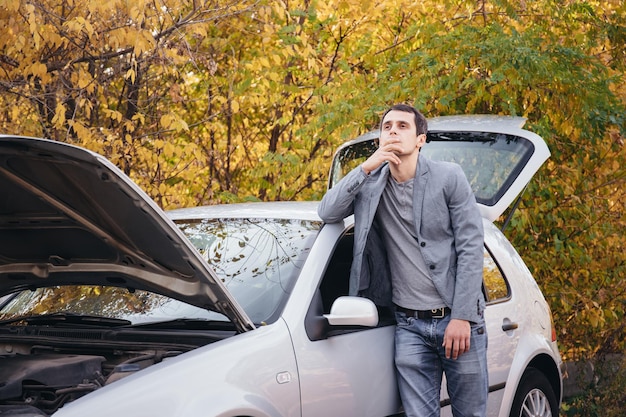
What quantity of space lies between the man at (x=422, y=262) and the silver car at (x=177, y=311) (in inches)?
4.8

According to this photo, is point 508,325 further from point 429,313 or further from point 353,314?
point 353,314

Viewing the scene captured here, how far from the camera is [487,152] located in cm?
631

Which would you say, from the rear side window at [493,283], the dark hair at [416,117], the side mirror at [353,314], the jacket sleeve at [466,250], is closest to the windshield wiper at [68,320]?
the side mirror at [353,314]

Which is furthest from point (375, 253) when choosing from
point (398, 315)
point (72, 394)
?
point (72, 394)

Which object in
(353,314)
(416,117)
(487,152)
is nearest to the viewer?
(353,314)

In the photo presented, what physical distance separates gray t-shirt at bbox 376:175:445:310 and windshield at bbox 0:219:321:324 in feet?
1.17

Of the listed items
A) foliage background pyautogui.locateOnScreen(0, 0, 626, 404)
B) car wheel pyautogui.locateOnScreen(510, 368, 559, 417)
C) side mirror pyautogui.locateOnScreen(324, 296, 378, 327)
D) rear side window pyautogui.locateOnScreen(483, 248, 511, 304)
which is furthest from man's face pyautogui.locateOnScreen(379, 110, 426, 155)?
foliage background pyautogui.locateOnScreen(0, 0, 626, 404)

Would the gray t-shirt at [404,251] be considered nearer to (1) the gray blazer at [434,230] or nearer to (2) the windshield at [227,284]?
(1) the gray blazer at [434,230]

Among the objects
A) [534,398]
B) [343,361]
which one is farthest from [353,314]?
[534,398]

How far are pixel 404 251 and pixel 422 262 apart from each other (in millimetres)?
100

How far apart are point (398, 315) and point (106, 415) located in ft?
5.73

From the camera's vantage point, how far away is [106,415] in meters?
3.34

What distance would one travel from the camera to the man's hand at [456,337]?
452 centimetres

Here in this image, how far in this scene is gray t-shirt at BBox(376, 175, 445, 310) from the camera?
4613 millimetres
